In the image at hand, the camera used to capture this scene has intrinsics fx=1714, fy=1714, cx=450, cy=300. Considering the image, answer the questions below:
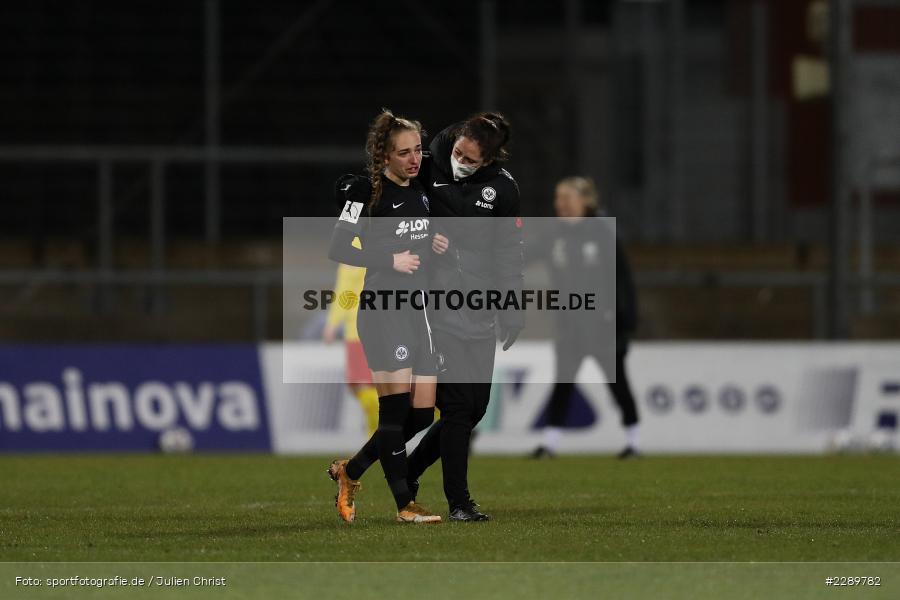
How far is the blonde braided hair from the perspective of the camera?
8.33m

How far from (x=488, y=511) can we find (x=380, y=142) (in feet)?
7.38

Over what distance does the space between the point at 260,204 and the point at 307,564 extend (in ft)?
61.7

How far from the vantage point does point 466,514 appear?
28.5 ft

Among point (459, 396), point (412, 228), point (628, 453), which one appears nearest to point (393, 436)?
point (459, 396)

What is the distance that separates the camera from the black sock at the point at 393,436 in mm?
8539

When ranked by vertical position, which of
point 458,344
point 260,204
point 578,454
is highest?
point 260,204

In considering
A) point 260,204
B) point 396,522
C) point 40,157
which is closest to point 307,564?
point 396,522

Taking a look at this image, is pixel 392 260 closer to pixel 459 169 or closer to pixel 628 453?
pixel 459 169

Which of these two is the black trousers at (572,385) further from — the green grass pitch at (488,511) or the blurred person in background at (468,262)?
the blurred person in background at (468,262)

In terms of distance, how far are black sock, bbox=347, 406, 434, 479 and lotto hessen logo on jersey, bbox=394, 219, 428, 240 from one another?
904 millimetres

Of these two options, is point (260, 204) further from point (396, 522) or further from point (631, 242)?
point (396, 522)

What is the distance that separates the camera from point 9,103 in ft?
86.2

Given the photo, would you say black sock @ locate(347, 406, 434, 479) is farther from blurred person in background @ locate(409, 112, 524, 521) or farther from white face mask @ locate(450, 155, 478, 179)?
white face mask @ locate(450, 155, 478, 179)

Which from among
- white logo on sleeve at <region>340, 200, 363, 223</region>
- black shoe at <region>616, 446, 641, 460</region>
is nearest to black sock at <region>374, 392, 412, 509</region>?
white logo on sleeve at <region>340, 200, 363, 223</region>
